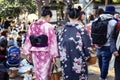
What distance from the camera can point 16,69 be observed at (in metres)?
10.1

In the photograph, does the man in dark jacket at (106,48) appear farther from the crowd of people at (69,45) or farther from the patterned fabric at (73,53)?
the patterned fabric at (73,53)

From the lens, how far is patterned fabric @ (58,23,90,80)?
5941mm

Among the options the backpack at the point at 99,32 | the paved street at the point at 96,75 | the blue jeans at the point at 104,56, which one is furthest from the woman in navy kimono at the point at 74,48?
the paved street at the point at 96,75

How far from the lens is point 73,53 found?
6.00 m

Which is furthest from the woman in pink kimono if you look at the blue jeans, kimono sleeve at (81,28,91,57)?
the blue jeans

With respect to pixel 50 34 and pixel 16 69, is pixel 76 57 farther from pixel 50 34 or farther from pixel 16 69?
pixel 16 69

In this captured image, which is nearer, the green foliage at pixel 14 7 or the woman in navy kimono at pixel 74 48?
the woman in navy kimono at pixel 74 48

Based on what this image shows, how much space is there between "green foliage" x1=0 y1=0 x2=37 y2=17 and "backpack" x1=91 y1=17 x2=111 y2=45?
32.9 m

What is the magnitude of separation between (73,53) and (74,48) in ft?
0.31

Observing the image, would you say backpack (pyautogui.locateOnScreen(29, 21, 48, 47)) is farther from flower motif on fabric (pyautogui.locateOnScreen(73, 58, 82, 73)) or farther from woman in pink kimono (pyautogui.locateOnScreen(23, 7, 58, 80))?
flower motif on fabric (pyautogui.locateOnScreen(73, 58, 82, 73))

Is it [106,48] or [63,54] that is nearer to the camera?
[63,54]

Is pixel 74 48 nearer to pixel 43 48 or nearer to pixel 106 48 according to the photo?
pixel 43 48

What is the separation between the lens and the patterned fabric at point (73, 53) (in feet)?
19.5

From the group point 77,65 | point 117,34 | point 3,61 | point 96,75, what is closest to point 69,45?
point 77,65
